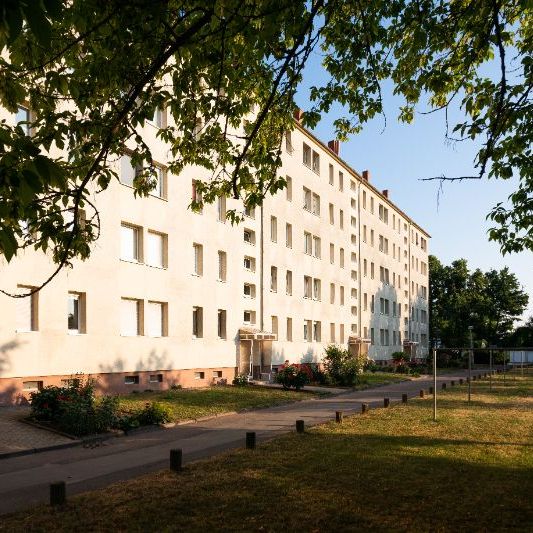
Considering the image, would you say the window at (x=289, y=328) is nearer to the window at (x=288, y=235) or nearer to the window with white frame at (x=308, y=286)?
the window with white frame at (x=308, y=286)

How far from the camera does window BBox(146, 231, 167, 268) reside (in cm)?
2544

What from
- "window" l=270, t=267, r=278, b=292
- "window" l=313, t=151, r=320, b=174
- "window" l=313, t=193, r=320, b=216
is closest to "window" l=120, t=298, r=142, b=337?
"window" l=270, t=267, r=278, b=292

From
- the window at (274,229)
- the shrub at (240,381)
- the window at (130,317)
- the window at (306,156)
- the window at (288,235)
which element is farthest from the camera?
the window at (306,156)

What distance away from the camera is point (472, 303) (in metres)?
77.1

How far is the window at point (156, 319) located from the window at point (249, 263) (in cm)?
845

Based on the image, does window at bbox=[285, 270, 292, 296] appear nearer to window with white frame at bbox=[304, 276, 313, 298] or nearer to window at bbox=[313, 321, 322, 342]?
window with white frame at bbox=[304, 276, 313, 298]

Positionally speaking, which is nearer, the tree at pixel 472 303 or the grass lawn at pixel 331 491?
A: the grass lawn at pixel 331 491

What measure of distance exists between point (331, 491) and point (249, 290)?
2592cm

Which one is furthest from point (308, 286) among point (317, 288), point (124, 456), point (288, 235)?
point (124, 456)

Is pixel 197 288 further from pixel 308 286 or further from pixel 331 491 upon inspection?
pixel 331 491

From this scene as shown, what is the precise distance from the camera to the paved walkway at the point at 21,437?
42.5 ft

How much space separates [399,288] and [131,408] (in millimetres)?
49778

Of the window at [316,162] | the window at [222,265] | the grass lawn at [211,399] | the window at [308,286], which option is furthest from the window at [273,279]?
the window at [316,162]

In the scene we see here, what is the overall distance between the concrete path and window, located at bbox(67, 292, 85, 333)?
22.1ft
